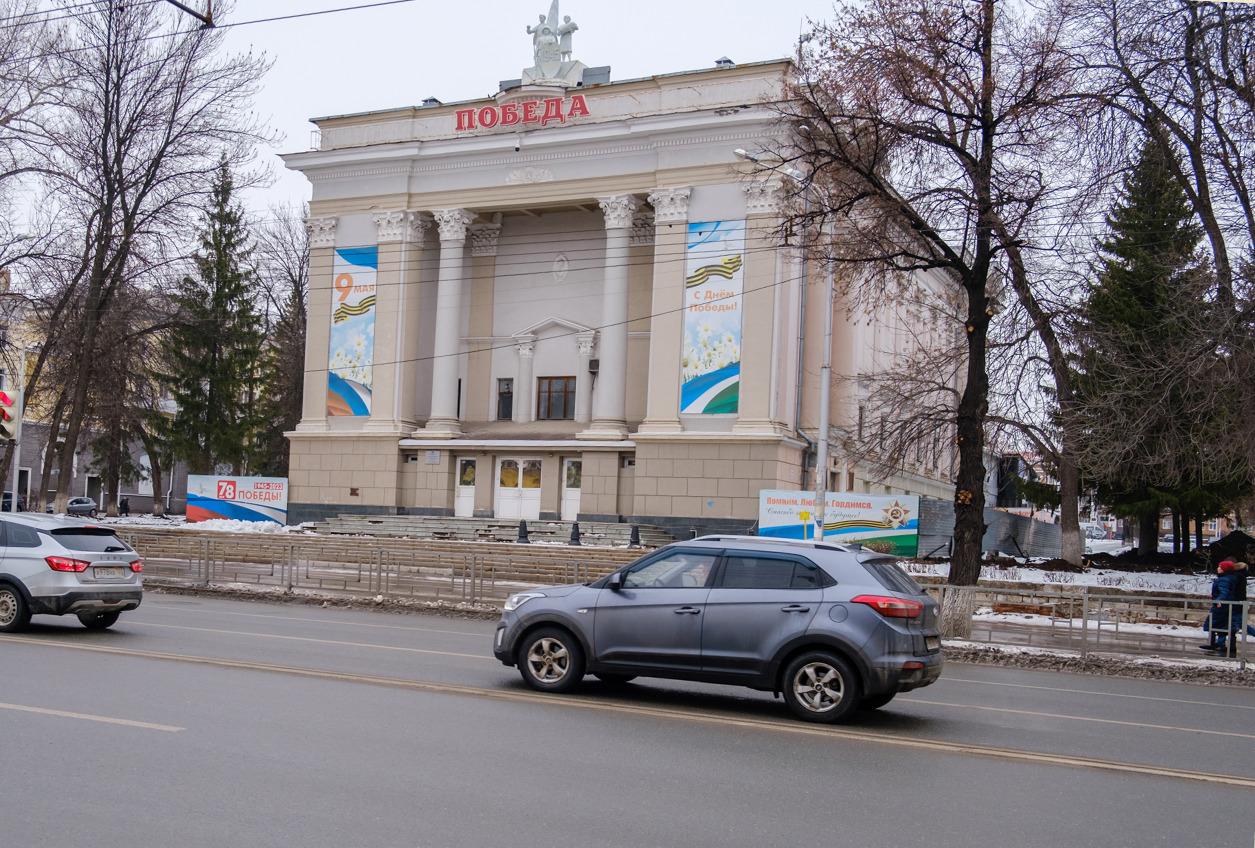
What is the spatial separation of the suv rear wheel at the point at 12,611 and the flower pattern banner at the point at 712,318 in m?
28.3

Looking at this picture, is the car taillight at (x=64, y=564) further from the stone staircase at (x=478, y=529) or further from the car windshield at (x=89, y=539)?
the stone staircase at (x=478, y=529)

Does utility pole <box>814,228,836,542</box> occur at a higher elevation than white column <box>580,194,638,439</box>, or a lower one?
lower

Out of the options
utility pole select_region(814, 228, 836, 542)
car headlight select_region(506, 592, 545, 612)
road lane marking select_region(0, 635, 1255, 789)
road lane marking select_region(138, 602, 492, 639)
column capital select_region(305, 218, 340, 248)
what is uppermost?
column capital select_region(305, 218, 340, 248)

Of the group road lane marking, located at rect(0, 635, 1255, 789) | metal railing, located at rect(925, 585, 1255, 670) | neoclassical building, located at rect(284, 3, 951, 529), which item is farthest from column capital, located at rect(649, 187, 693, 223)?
road lane marking, located at rect(0, 635, 1255, 789)

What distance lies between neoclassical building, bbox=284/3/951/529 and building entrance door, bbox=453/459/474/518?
3.3 inches

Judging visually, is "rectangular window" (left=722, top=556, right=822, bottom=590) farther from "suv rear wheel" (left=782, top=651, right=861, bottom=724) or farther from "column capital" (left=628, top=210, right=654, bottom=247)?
"column capital" (left=628, top=210, right=654, bottom=247)

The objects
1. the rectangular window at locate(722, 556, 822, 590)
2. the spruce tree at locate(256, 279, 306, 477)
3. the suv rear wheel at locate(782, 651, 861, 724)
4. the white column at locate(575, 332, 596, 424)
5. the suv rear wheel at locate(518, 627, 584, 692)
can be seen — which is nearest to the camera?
the suv rear wheel at locate(782, 651, 861, 724)

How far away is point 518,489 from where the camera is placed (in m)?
45.7

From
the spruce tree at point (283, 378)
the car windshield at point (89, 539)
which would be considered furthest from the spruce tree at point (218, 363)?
the car windshield at point (89, 539)

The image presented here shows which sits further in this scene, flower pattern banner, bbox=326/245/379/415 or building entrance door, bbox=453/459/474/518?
flower pattern banner, bbox=326/245/379/415

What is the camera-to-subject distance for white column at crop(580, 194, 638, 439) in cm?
4334

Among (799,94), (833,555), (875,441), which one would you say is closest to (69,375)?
(875,441)

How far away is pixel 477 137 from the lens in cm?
4472

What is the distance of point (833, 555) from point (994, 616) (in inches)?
475
